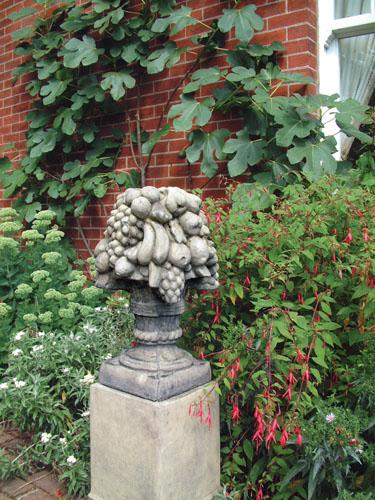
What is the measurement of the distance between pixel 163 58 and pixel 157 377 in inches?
102

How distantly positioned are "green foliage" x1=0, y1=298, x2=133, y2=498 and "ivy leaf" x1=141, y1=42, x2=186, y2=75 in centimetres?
175

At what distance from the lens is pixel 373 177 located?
240 centimetres

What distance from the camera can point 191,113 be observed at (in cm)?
335

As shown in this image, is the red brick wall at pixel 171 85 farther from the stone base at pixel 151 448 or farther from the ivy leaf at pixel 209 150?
the stone base at pixel 151 448

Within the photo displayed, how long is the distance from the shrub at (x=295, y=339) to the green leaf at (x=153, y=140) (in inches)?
62.6

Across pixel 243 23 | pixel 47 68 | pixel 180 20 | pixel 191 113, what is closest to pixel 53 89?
pixel 47 68

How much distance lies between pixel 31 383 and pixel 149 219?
1.37 metres

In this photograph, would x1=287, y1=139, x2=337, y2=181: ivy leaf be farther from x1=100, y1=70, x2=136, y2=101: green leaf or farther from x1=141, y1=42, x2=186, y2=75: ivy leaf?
x1=100, y1=70, x2=136, y2=101: green leaf

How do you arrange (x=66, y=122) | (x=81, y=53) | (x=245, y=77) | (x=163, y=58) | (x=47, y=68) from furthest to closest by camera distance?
(x=47, y=68) < (x=66, y=122) < (x=81, y=53) < (x=163, y=58) < (x=245, y=77)

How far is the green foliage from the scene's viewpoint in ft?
7.95

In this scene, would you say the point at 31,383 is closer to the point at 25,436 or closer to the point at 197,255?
the point at 25,436

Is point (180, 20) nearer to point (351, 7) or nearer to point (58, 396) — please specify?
point (351, 7)

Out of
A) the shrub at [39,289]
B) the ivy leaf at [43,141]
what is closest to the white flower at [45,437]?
the shrub at [39,289]

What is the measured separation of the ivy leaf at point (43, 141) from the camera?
4.51 metres
